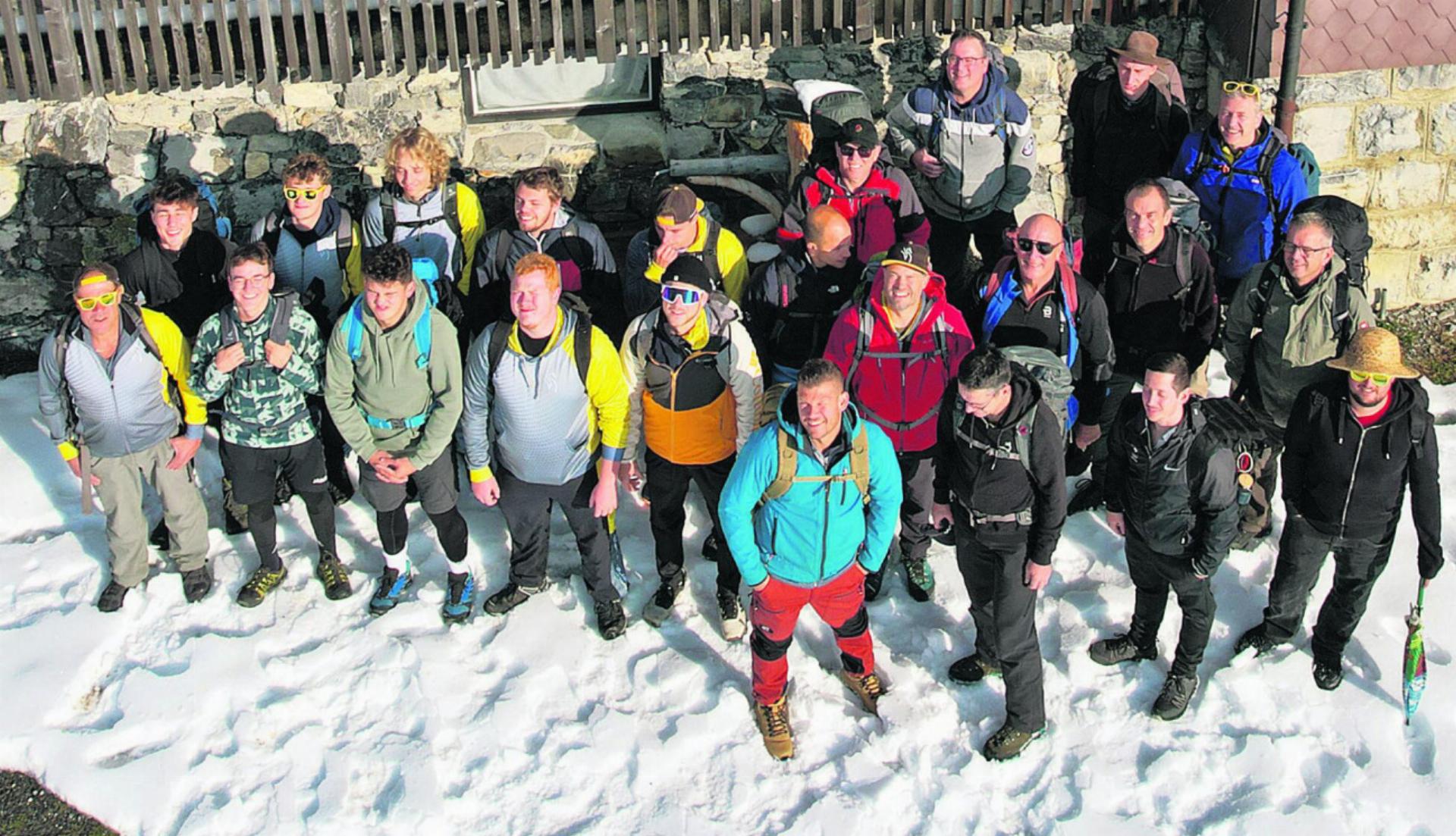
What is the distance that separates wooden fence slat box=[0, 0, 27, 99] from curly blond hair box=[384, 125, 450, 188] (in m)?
2.37

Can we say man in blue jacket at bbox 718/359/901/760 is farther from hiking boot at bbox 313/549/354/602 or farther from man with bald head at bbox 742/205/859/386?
hiking boot at bbox 313/549/354/602

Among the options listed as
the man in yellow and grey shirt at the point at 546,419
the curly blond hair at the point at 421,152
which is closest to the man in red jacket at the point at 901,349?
the man in yellow and grey shirt at the point at 546,419

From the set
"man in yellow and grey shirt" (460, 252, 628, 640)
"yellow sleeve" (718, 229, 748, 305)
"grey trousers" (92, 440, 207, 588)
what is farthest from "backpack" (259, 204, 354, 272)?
"yellow sleeve" (718, 229, 748, 305)

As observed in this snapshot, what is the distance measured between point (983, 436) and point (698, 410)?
1.32m

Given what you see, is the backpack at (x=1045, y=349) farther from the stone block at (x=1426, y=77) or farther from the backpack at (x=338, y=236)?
the stone block at (x=1426, y=77)

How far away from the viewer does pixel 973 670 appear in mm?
5797

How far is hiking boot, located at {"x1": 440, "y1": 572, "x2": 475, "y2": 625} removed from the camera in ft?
20.4

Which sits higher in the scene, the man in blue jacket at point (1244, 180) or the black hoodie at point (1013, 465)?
the man in blue jacket at point (1244, 180)

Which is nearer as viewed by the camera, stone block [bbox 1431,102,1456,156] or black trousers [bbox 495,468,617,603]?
black trousers [bbox 495,468,617,603]

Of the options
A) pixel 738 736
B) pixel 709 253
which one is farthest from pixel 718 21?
pixel 738 736

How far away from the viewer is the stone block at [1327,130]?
792 cm

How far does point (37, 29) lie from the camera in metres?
7.18

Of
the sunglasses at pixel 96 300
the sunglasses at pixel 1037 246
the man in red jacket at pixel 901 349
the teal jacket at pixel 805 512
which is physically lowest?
the teal jacket at pixel 805 512

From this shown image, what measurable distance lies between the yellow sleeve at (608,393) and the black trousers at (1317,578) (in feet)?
9.55
